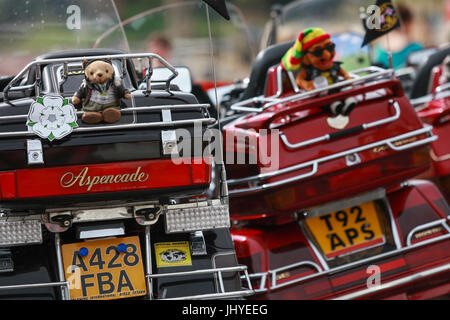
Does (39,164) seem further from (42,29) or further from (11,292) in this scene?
(42,29)

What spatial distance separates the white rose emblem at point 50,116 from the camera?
4.46m

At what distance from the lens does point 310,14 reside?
909 cm

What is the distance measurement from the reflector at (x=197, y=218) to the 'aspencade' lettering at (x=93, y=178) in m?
0.38

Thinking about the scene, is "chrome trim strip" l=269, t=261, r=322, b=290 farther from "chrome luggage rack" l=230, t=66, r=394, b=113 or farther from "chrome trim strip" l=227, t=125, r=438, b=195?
"chrome luggage rack" l=230, t=66, r=394, b=113

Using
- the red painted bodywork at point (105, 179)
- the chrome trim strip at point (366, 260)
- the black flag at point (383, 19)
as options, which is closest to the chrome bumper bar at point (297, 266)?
the chrome trim strip at point (366, 260)

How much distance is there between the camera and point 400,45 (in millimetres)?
11266

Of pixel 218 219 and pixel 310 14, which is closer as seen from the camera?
pixel 218 219

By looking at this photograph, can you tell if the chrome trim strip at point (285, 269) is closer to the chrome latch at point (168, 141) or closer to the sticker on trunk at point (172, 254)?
the sticker on trunk at point (172, 254)

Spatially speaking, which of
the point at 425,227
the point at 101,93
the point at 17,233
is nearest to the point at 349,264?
the point at 425,227

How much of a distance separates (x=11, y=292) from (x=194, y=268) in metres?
1.04

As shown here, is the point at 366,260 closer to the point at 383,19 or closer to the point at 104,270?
the point at 104,270

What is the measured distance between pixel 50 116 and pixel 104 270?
3.13 feet
